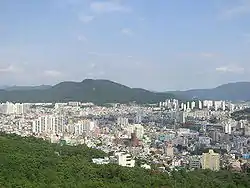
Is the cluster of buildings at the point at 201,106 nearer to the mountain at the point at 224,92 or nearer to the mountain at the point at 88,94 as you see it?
the mountain at the point at 88,94

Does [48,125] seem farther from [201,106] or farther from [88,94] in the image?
[88,94]

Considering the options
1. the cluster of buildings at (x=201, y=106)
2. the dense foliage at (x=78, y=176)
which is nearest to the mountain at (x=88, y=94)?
the cluster of buildings at (x=201, y=106)

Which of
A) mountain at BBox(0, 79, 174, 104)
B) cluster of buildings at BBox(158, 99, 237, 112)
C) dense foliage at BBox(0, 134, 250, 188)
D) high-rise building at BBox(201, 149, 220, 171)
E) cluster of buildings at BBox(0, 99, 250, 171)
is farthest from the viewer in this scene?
mountain at BBox(0, 79, 174, 104)

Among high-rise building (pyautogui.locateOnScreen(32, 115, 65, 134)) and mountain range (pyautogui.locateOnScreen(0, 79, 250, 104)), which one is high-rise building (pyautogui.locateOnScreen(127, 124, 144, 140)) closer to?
high-rise building (pyautogui.locateOnScreen(32, 115, 65, 134))

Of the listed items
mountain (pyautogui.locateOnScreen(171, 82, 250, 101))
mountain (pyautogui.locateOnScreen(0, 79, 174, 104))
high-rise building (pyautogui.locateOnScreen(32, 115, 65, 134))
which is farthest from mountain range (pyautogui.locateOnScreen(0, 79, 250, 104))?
high-rise building (pyautogui.locateOnScreen(32, 115, 65, 134))

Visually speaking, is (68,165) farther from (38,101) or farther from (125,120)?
(38,101)

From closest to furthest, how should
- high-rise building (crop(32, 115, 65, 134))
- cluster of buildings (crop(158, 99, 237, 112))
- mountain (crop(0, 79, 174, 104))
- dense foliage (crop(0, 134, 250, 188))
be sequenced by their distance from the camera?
dense foliage (crop(0, 134, 250, 188))
high-rise building (crop(32, 115, 65, 134))
cluster of buildings (crop(158, 99, 237, 112))
mountain (crop(0, 79, 174, 104))
